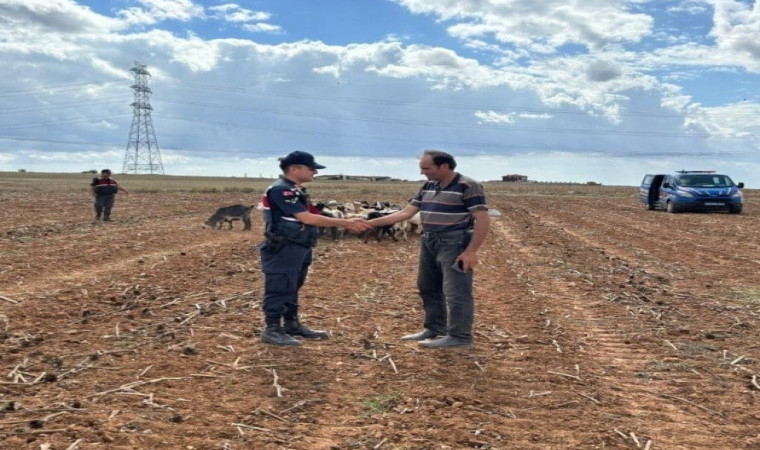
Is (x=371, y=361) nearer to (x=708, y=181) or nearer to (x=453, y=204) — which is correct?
(x=453, y=204)

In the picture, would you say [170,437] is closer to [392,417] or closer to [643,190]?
[392,417]

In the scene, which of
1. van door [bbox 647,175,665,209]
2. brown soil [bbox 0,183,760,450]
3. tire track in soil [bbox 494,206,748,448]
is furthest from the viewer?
van door [bbox 647,175,665,209]

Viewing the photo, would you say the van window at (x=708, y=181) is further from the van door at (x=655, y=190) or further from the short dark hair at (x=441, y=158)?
the short dark hair at (x=441, y=158)

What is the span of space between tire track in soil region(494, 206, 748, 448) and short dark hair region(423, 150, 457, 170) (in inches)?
82.2

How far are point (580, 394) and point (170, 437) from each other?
2.97 m

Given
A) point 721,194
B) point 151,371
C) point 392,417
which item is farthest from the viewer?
point 721,194

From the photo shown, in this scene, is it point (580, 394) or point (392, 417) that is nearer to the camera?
point (392, 417)

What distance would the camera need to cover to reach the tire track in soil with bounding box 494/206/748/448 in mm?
4370

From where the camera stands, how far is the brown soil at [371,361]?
421 cm

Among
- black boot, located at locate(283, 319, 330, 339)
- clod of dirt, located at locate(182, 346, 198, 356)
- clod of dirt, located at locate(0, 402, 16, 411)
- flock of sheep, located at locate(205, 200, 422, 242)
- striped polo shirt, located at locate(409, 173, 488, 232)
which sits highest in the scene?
striped polo shirt, located at locate(409, 173, 488, 232)

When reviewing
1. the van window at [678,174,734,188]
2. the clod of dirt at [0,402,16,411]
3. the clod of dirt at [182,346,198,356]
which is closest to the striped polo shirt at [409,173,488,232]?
the clod of dirt at [182,346,198,356]

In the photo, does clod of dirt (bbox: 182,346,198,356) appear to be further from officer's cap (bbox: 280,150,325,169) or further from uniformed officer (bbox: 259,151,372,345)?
officer's cap (bbox: 280,150,325,169)

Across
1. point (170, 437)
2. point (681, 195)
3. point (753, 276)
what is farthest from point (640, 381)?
point (681, 195)

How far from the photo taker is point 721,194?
25.8m
